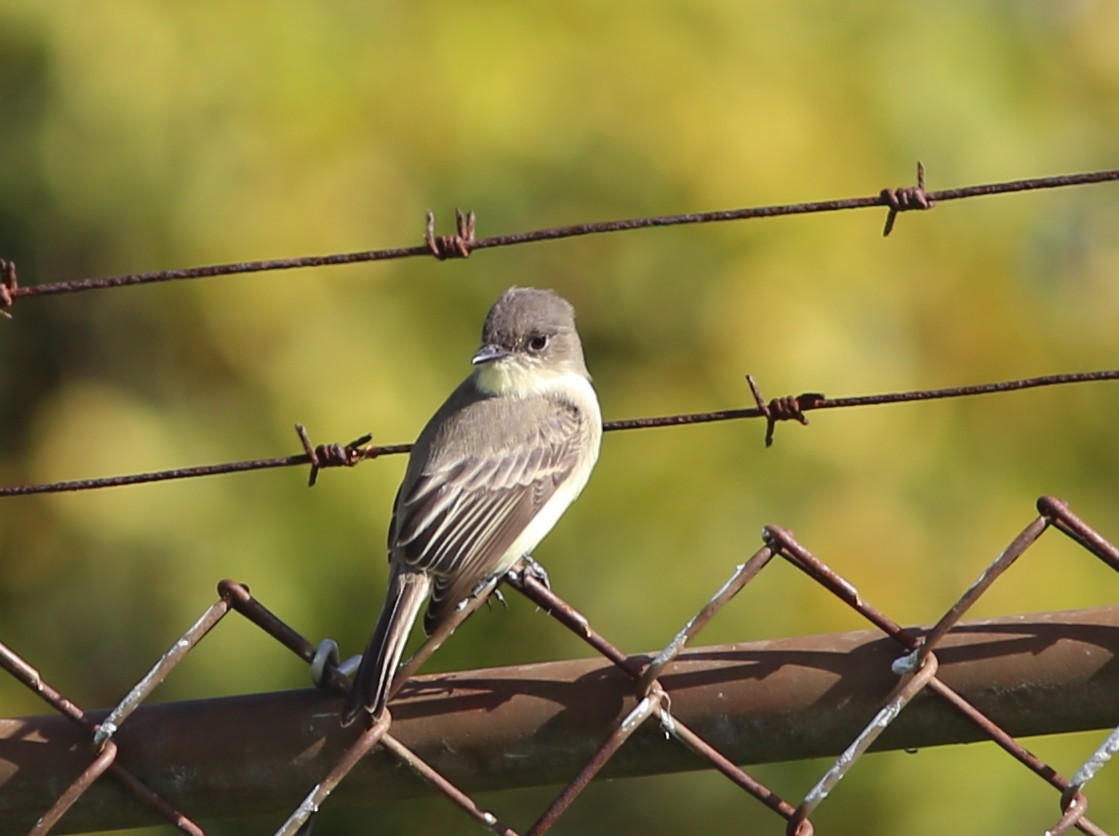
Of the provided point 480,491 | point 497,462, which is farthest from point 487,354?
point 480,491

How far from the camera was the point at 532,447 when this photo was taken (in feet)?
14.0

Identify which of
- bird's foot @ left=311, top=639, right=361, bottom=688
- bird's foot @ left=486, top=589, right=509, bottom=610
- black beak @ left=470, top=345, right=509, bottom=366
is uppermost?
black beak @ left=470, top=345, right=509, bottom=366

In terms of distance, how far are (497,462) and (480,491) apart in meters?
0.14

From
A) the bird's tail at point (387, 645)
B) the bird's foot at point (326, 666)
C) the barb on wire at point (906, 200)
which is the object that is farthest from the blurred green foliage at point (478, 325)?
the bird's foot at point (326, 666)

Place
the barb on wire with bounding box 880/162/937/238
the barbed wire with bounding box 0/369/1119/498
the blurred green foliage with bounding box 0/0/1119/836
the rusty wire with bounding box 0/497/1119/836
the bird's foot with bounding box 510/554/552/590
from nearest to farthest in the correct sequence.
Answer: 1. the rusty wire with bounding box 0/497/1119/836
2. the barbed wire with bounding box 0/369/1119/498
3. the barb on wire with bounding box 880/162/937/238
4. the bird's foot with bounding box 510/554/552/590
5. the blurred green foliage with bounding box 0/0/1119/836

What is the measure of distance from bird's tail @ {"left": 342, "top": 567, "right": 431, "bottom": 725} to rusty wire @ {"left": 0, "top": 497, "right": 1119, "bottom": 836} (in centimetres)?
3

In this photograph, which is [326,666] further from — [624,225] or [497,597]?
[497,597]

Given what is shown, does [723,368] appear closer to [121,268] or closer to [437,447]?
[437,447]

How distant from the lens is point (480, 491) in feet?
13.4

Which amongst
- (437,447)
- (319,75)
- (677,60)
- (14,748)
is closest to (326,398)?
(437,447)

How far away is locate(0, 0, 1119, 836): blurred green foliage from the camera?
4.71 meters

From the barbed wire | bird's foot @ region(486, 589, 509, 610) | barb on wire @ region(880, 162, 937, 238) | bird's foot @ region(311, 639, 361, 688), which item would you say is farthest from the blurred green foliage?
bird's foot @ region(311, 639, 361, 688)

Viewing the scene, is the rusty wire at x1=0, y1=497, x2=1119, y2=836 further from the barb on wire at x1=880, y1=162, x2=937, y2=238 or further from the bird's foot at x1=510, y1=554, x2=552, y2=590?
the bird's foot at x1=510, y1=554, x2=552, y2=590

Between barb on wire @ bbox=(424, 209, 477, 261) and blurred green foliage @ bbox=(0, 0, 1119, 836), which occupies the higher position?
blurred green foliage @ bbox=(0, 0, 1119, 836)
